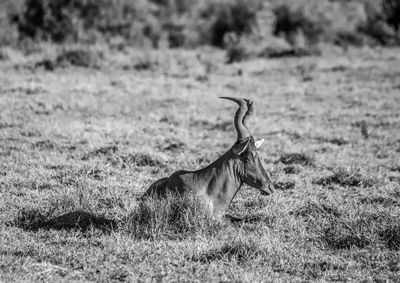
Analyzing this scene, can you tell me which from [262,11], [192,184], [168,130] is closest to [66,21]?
[262,11]

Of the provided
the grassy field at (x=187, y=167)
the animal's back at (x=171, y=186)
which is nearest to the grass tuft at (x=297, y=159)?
the grassy field at (x=187, y=167)

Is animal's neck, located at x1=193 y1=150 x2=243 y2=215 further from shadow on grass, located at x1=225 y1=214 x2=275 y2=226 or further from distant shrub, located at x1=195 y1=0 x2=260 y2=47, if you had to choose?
distant shrub, located at x1=195 y1=0 x2=260 y2=47

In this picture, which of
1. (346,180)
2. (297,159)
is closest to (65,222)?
(346,180)

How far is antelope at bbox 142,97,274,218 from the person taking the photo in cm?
666

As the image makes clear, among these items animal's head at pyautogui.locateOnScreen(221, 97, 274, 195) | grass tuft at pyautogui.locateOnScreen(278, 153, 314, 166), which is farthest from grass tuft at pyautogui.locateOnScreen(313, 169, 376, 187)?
animal's head at pyautogui.locateOnScreen(221, 97, 274, 195)

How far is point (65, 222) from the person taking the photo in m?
6.81

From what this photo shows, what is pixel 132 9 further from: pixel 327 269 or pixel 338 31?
pixel 327 269

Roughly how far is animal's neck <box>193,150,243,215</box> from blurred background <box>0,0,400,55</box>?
75.4 ft

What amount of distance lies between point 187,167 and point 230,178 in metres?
3.34

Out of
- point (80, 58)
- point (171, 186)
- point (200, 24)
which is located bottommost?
point (200, 24)

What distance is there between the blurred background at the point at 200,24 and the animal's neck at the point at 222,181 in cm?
2297

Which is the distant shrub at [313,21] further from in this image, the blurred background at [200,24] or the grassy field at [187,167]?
the grassy field at [187,167]

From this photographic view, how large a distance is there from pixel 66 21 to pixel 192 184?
27.4 meters

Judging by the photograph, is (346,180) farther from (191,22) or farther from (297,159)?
(191,22)
